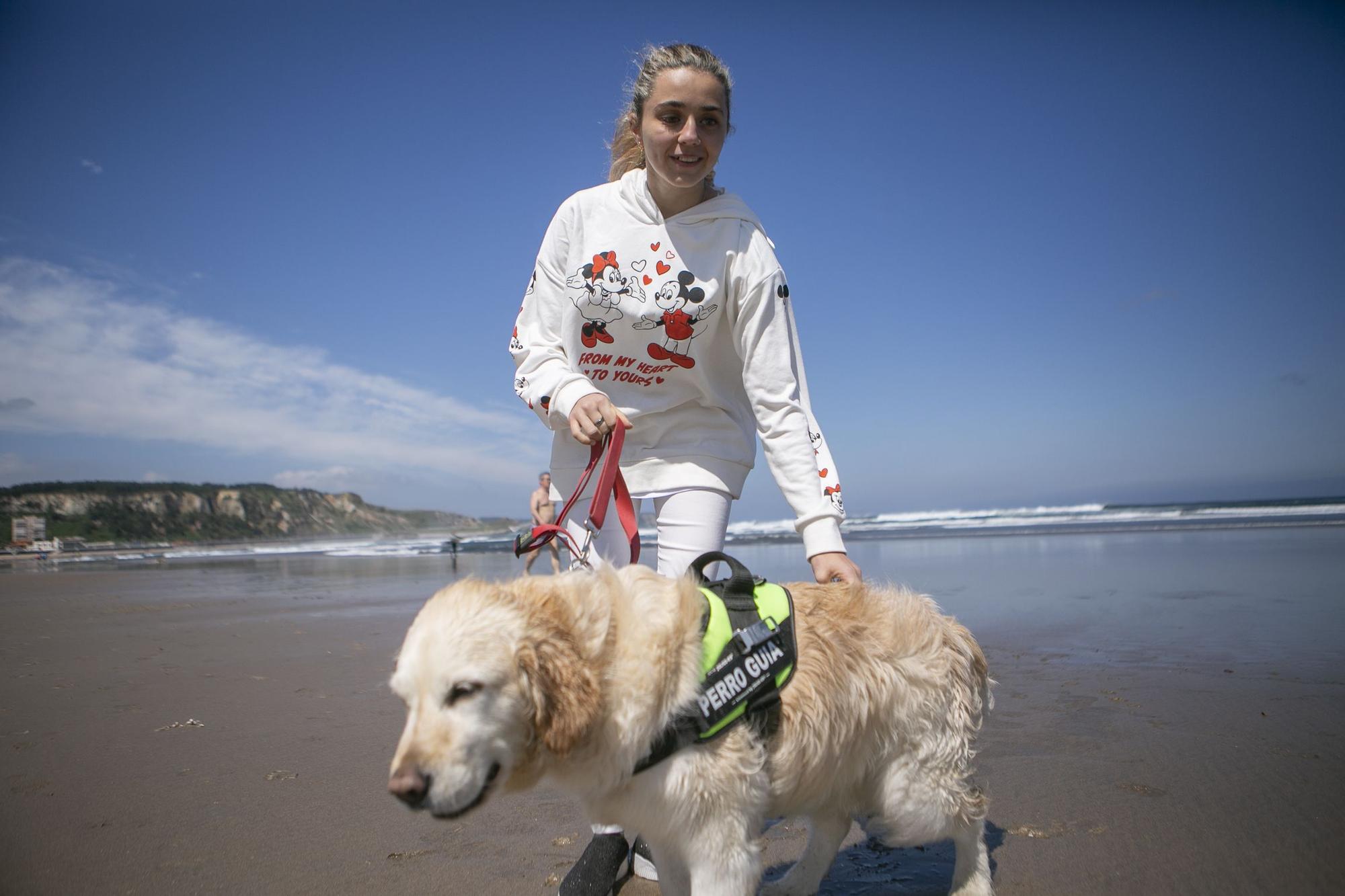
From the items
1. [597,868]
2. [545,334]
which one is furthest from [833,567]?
[545,334]

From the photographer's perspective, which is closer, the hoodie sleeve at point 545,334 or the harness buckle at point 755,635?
the harness buckle at point 755,635

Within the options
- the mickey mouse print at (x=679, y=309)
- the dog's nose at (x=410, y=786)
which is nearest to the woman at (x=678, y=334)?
the mickey mouse print at (x=679, y=309)

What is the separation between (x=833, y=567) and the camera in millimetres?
2688

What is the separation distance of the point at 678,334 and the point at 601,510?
810 millimetres

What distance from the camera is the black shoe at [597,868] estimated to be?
102 inches

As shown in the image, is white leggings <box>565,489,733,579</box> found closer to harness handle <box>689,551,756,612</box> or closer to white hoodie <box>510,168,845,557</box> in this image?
white hoodie <box>510,168,845,557</box>

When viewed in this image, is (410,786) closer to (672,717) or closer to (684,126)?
(672,717)

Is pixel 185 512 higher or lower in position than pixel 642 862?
higher

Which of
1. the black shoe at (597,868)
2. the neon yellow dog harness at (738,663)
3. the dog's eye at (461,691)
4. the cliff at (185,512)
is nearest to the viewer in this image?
the dog's eye at (461,691)

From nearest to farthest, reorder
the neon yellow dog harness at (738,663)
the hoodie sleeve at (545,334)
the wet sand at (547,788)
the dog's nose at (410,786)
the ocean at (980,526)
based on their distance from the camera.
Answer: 1. the dog's nose at (410,786)
2. the neon yellow dog harness at (738,663)
3. the wet sand at (547,788)
4. the hoodie sleeve at (545,334)
5. the ocean at (980,526)

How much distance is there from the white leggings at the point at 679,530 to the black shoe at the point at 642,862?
1.13 m

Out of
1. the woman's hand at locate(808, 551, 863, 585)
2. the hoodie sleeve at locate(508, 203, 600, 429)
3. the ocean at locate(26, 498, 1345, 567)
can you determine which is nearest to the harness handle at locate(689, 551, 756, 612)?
the woman's hand at locate(808, 551, 863, 585)

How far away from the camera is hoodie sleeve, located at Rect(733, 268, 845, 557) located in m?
2.84

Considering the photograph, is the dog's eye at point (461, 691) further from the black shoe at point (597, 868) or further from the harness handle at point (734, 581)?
the black shoe at point (597, 868)
